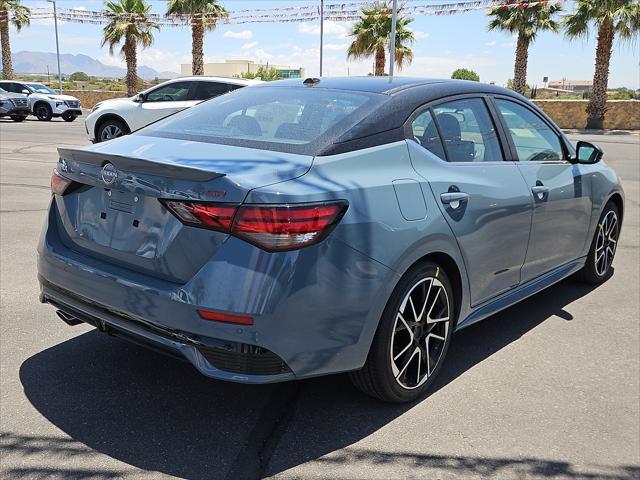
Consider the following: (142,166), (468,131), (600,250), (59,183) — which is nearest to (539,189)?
(468,131)

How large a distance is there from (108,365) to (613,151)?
18999 millimetres

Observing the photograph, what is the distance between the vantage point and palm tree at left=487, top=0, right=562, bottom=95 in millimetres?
32062

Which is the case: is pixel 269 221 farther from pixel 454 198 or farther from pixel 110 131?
pixel 110 131

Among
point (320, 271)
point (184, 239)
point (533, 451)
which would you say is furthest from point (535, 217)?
point (184, 239)

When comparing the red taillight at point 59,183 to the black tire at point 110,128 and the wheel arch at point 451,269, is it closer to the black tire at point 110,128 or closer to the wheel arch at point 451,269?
the wheel arch at point 451,269

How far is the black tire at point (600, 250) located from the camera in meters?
5.19

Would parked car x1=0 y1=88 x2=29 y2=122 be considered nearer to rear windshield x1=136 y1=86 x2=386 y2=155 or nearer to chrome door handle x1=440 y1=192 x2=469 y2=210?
rear windshield x1=136 y1=86 x2=386 y2=155

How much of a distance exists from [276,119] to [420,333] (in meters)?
1.41

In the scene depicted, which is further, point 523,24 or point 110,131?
point 523,24

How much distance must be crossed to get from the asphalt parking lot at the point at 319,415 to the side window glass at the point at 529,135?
1.23m

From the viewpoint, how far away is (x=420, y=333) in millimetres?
3250

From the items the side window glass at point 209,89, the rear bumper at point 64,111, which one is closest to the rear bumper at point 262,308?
the side window glass at point 209,89

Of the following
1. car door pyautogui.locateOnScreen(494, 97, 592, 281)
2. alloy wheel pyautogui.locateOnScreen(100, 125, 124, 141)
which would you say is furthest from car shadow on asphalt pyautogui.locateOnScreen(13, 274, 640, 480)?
alloy wheel pyautogui.locateOnScreen(100, 125, 124, 141)

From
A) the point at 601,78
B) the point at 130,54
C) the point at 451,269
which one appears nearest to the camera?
the point at 451,269
